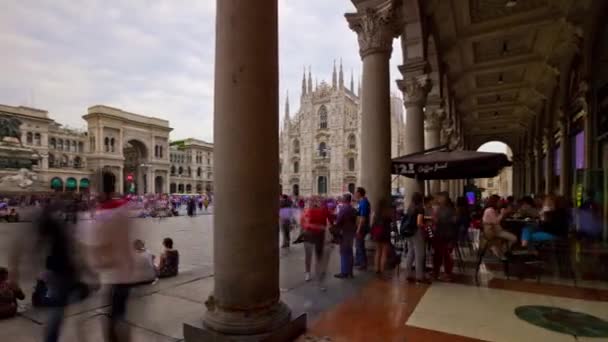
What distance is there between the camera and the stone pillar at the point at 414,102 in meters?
10.4

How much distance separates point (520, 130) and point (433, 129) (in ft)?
69.6

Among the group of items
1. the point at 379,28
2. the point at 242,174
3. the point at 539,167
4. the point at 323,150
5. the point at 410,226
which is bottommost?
the point at 410,226

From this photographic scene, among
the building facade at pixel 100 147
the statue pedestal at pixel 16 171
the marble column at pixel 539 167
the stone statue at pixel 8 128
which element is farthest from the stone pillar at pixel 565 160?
the stone statue at pixel 8 128

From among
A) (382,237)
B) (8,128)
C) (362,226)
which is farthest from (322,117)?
(382,237)

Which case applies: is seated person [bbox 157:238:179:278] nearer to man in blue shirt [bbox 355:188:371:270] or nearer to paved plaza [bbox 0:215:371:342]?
paved plaza [bbox 0:215:371:342]

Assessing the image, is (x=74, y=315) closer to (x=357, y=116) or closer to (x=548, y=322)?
(x=548, y=322)

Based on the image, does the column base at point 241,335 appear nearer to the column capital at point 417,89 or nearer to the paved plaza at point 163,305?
the paved plaza at point 163,305

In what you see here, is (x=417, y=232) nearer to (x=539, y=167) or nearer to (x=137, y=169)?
(x=539, y=167)

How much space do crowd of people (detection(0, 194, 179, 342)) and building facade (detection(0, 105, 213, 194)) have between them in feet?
221

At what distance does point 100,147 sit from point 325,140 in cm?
4982

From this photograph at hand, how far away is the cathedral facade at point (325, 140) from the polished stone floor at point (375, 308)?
7085 cm

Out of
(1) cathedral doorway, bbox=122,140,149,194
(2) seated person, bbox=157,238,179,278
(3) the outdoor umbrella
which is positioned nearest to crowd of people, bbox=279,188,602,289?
(3) the outdoor umbrella

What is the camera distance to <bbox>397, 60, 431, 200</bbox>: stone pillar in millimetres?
10445

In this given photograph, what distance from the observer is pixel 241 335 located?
302 cm
